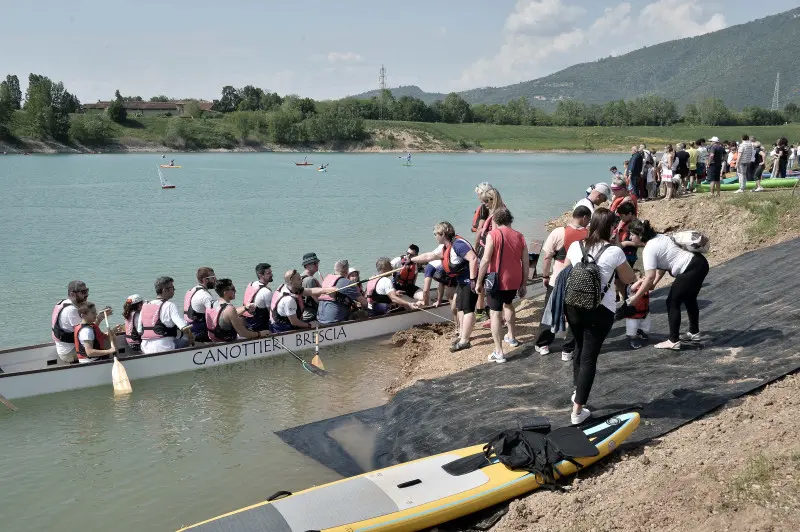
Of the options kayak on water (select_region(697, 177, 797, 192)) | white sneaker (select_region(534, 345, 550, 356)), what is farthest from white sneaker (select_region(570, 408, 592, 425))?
kayak on water (select_region(697, 177, 797, 192))

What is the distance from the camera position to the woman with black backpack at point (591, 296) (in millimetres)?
5957

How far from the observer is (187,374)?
10.7 m

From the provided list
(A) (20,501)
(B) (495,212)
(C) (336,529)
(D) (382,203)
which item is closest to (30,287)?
(A) (20,501)

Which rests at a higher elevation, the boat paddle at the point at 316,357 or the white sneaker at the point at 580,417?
the white sneaker at the point at 580,417

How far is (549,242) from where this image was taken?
905 centimetres

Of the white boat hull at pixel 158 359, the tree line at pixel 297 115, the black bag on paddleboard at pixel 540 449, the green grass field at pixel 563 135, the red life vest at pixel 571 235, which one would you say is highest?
the tree line at pixel 297 115

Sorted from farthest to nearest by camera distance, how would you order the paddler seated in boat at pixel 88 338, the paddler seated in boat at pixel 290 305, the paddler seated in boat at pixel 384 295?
the paddler seated in boat at pixel 384 295 < the paddler seated in boat at pixel 290 305 < the paddler seated in boat at pixel 88 338

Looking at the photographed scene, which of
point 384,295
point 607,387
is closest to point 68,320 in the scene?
point 384,295

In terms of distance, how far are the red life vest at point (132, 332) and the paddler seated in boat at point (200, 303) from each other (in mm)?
779

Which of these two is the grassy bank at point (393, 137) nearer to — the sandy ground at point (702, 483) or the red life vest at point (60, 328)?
the red life vest at point (60, 328)

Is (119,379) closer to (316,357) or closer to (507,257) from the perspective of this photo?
(316,357)

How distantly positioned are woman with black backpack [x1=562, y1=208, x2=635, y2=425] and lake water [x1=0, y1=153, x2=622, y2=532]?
3.15 meters

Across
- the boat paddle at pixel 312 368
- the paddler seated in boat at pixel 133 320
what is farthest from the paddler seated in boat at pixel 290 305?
the paddler seated in boat at pixel 133 320

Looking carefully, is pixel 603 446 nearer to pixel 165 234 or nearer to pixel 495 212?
pixel 495 212
